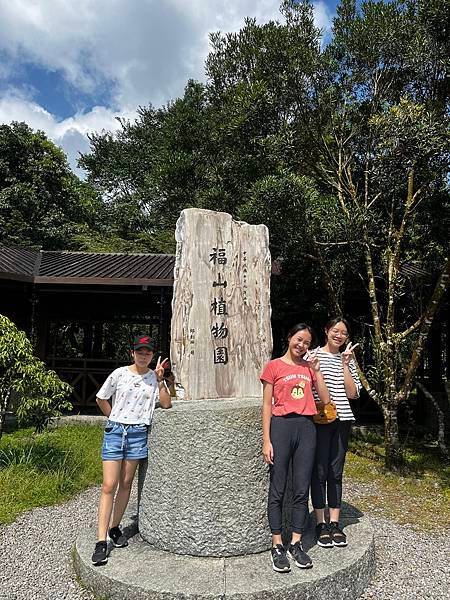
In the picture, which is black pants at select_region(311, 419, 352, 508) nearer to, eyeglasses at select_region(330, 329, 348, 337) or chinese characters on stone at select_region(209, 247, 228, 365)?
eyeglasses at select_region(330, 329, 348, 337)

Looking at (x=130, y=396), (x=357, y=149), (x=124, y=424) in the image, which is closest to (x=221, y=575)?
(x=124, y=424)

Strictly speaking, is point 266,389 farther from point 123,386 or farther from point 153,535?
point 153,535

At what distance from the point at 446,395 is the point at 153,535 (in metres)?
7.32

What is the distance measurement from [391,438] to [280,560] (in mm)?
3695

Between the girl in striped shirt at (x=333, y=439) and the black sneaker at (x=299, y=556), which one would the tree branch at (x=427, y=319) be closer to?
the girl in striped shirt at (x=333, y=439)

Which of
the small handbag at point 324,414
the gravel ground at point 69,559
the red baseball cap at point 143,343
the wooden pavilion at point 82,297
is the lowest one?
the gravel ground at point 69,559

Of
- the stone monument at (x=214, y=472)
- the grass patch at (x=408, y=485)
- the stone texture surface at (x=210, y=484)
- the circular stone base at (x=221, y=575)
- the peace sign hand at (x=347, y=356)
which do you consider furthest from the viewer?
the grass patch at (x=408, y=485)

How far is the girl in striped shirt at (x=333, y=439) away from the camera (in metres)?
A: 3.36

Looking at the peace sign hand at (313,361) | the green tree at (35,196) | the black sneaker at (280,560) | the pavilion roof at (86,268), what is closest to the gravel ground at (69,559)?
the black sneaker at (280,560)

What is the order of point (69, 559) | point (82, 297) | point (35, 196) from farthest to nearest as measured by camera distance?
point (35, 196)
point (82, 297)
point (69, 559)

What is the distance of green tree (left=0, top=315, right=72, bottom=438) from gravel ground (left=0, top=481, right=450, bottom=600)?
1.07 m

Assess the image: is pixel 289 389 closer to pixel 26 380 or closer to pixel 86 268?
pixel 26 380

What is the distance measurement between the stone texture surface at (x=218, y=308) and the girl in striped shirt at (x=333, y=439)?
676 mm

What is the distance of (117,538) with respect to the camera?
135 inches
